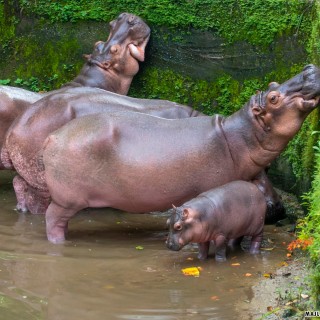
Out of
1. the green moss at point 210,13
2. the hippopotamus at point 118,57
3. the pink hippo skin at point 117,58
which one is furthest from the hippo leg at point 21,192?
the green moss at point 210,13

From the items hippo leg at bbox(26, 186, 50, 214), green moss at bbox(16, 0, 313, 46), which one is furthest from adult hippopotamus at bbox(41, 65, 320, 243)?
green moss at bbox(16, 0, 313, 46)

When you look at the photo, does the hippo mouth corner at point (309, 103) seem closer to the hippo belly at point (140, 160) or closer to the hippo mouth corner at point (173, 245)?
the hippo belly at point (140, 160)

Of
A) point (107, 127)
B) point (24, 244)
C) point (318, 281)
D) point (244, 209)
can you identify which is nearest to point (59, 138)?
point (107, 127)

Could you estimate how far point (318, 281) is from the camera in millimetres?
5527

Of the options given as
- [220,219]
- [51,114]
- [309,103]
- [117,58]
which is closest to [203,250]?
[220,219]

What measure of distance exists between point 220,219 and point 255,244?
1.74 feet

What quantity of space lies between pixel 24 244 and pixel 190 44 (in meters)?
3.44

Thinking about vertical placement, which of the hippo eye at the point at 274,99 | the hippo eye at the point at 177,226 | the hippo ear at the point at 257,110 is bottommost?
the hippo eye at the point at 177,226

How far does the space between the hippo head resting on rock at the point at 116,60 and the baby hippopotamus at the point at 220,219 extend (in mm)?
3235

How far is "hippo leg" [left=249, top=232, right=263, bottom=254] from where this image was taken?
26.2 ft

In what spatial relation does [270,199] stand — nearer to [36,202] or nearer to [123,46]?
[36,202]

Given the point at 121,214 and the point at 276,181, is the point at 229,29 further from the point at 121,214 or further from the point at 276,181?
the point at 121,214

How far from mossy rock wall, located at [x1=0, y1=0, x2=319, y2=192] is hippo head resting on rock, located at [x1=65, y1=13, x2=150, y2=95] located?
176 millimetres

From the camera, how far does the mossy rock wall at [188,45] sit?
9.90 meters
